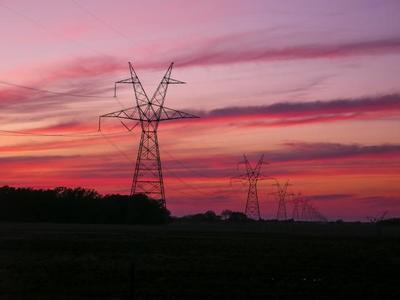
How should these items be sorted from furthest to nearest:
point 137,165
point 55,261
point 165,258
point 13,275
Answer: point 137,165, point 165,258, point 55,261, point 13,275

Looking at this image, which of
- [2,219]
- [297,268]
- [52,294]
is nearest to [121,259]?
[297,268]

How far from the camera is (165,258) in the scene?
4962cm

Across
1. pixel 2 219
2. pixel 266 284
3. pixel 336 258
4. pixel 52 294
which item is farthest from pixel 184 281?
pixel 2 219

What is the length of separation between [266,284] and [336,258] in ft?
66.3

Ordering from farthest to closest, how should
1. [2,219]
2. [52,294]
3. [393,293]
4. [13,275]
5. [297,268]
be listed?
[2,219]
[297,268]
[13,275]
[393,293]
[52,294]

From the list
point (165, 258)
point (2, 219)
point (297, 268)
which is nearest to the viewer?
point (297, 268)

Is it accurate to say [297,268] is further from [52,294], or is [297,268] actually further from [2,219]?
[2,219]

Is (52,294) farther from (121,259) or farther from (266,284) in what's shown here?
(121,259)

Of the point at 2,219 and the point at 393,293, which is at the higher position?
the point at 2,219

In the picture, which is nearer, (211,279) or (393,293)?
(393,293)

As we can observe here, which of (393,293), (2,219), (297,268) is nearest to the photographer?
(393,293)

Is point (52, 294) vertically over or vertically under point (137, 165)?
under

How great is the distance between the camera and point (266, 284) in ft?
109

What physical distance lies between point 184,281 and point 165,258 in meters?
15.3
